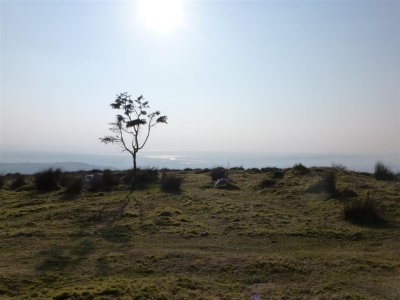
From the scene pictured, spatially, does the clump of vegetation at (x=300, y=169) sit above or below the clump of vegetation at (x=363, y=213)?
above

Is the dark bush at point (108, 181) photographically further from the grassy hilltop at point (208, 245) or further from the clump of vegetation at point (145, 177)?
the grassy hilltop at point (208, 245)

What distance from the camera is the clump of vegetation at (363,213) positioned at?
40.3 feet

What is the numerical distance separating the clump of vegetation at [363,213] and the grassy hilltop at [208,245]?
0.04 meters

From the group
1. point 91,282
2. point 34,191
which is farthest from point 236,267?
point 34,191

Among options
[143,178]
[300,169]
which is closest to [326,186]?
[300,169]

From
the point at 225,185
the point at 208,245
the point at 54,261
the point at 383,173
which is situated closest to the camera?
the point at 54,261

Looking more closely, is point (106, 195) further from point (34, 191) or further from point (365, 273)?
point (365, 273)

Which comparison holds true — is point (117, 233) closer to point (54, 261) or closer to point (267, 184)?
point (54, 261)

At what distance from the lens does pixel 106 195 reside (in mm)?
19047

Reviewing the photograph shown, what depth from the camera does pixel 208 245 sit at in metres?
10.2

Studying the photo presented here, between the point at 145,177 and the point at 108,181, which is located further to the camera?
the point at 145,177

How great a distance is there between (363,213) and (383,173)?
1047 cm

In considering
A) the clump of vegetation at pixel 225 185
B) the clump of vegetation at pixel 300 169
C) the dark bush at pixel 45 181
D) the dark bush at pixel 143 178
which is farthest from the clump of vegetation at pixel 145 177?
the clump of vegetation at pixel 300 169

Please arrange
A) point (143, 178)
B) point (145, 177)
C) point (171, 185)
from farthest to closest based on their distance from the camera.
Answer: point (145, 177), point (143, 178), point (171, 185)
